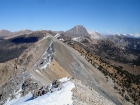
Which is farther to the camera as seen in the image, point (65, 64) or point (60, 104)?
point (65, 64)

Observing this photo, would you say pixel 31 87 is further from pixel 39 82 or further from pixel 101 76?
pixel 101 76

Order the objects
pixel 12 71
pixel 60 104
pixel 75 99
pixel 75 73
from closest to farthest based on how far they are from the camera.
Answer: pixel 60 104 → pixel 75 99 → pixel 75 73 → pixel 12 71

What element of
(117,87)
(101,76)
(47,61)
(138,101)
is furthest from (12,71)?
(138,101)

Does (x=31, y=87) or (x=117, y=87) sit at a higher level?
(x=31, y=87)

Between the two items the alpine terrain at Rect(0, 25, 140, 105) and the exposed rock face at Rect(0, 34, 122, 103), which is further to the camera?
the exposed rock face at Rect(0, 34, 122, 103)

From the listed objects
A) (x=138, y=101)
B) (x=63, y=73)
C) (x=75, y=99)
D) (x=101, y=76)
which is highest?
(x=75, y=99)

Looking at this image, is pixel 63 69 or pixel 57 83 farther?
pixel 63 69

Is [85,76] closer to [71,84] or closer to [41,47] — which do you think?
[41,47]

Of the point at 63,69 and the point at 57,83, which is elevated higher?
the point at 57,83

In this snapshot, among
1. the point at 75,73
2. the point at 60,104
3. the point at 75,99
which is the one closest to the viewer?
the point at 60,104

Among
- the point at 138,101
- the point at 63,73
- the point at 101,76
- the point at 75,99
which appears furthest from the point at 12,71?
the point at 75,99

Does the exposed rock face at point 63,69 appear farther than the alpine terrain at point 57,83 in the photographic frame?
Yes
